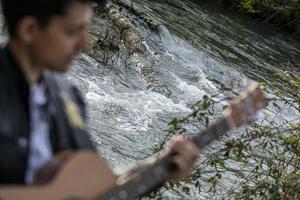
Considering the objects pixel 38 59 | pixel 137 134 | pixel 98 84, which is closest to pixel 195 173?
pixel 38 59

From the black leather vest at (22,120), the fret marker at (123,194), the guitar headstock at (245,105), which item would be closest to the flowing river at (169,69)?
the guitar headstock at (245,105)

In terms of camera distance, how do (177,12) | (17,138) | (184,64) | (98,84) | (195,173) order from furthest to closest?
(177,12)
(184,64)
(98,84)
(195,173)
(17,138)

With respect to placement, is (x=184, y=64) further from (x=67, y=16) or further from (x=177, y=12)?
(x=67, y=16)

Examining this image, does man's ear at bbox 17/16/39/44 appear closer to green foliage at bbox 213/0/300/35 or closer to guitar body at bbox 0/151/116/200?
guitar body at bbox 0/151/116/200

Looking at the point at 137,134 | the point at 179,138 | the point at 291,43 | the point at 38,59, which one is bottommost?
the point at 291,43

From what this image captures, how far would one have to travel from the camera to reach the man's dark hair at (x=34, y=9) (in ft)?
6.10

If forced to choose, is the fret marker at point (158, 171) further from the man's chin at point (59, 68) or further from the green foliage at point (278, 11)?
the green foliage at point (278, 11)

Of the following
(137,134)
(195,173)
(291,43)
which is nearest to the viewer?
(195,173)

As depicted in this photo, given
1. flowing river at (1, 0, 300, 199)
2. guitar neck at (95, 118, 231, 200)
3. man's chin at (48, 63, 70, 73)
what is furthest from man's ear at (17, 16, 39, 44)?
flowing river at (1, 0, 300, 199)

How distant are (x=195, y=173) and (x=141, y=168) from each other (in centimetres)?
195

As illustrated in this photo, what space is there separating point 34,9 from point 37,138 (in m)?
0.41

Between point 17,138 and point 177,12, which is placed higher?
point 17,138

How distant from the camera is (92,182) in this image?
2.01 m

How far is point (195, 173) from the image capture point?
4.21 meters
